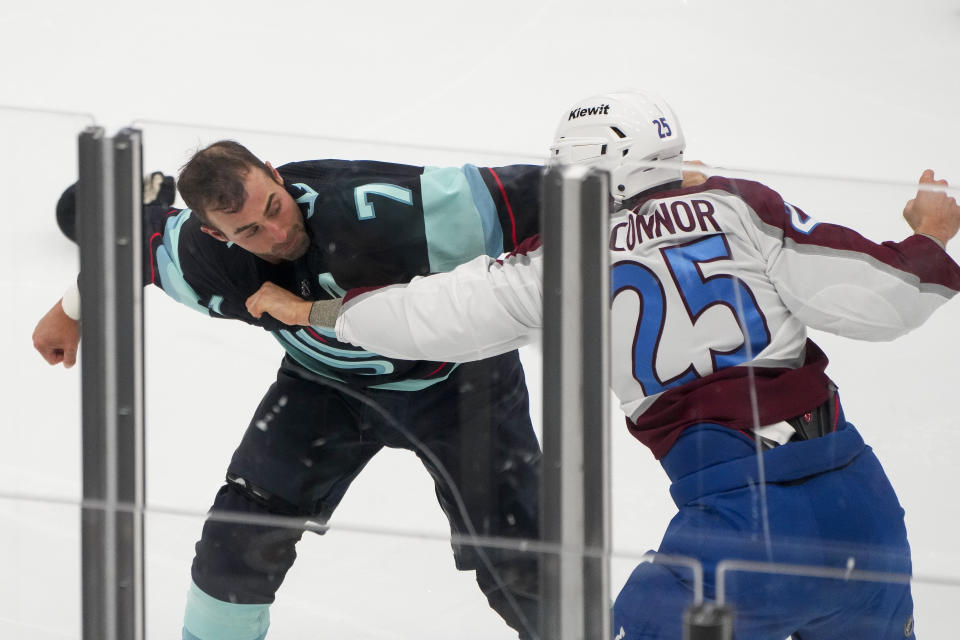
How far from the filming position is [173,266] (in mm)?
1897

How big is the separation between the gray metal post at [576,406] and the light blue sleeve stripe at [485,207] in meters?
0.10

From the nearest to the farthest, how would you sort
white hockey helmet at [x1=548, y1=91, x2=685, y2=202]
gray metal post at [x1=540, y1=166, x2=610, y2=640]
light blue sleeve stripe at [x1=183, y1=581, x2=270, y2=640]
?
gray metal post at [x1=540, y1=166, x2=610, y2=640] < light blue sleeve stripe at [x1=183, y1=581, x2=270, y2=640] < white hockey helmet at [x1=548, y1=91, x2=685, y2=202]

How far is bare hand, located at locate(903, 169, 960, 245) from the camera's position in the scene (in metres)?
1.79

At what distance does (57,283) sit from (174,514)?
376 millimetres

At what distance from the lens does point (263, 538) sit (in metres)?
1.99

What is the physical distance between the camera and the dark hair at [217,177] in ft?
6.12

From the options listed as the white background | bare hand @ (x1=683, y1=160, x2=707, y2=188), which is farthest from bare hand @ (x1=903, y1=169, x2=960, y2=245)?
bare hand @ (x1=683, y1=160, x2=707, y2=188)

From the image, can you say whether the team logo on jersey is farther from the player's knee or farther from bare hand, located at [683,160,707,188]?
the player's knee

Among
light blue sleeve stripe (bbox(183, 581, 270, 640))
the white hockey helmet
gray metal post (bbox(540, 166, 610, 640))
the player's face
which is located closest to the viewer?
gray metal post (bbox(540, 166, 610, 640))

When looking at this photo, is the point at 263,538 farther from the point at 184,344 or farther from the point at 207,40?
the point at 207,40

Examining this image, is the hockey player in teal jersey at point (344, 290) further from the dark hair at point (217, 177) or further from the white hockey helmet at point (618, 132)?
the white hockey helmet at point (618, 132)

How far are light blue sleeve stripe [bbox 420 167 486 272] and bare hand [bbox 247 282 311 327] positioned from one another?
201mm

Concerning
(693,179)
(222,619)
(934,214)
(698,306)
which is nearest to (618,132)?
(693,179)

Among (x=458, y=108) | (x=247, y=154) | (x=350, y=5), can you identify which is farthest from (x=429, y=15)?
(x=247, y=154)
